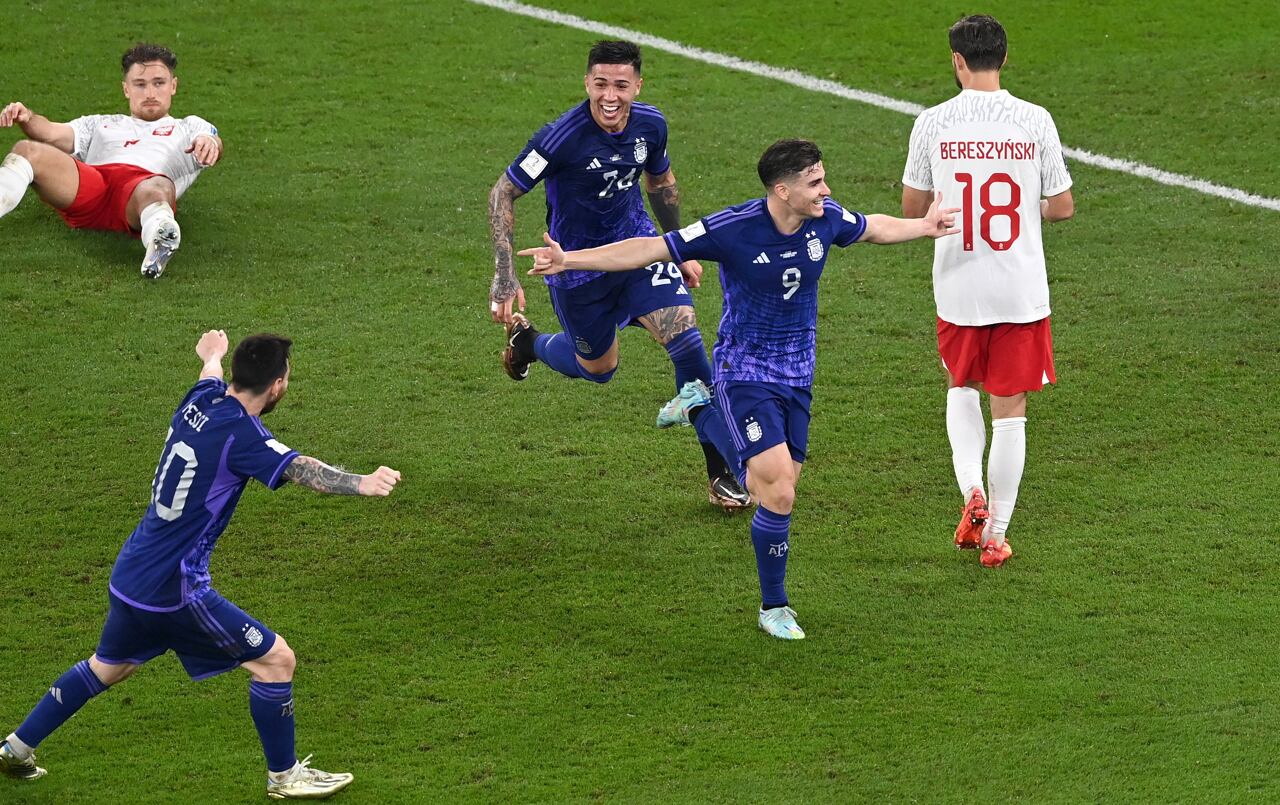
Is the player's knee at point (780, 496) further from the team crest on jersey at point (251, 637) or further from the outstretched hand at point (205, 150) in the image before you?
the outstretched hand at point (205, 150)

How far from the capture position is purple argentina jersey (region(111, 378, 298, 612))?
541 cm

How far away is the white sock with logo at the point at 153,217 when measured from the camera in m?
10.1

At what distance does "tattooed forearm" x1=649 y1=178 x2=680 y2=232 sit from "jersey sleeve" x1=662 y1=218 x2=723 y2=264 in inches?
56.4

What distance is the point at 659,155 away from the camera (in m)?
7.82

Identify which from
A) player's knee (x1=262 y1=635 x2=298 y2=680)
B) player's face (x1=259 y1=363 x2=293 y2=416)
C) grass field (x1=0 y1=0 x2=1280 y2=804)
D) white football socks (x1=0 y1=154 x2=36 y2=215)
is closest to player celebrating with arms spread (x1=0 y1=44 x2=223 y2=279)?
white football socks (x1=0 y1=154 x2=36 y2=215)

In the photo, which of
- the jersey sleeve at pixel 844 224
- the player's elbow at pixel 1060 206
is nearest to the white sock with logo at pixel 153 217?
the jersey sleeve at pixel 844 224

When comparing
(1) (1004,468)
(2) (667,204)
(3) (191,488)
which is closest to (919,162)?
(1) (1004,468)

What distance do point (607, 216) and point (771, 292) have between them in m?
1.55

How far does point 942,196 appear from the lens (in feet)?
22.5

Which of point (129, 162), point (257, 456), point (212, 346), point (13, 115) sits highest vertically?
point (13, 115)

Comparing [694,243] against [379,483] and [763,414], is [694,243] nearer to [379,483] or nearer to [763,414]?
[763,414]

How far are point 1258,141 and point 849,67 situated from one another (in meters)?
3.34

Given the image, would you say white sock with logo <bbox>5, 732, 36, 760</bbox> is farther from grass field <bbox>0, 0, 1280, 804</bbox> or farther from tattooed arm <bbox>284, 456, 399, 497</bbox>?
tattooed arm <bbox>284, 456, 399, 497</bbox>

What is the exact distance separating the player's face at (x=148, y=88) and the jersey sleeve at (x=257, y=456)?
19.5ft
